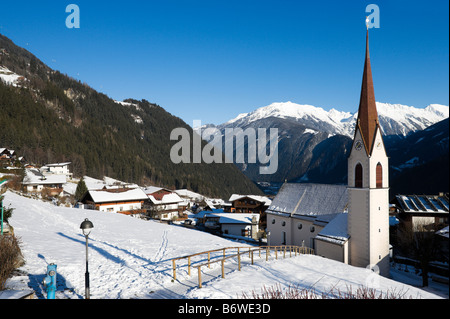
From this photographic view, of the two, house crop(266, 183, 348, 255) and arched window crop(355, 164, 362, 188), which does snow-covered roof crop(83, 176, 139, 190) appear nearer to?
house crop(266, 183, 348, 255)

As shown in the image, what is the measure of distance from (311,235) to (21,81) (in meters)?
170

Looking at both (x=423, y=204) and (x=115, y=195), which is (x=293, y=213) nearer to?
(x=423, y=204)

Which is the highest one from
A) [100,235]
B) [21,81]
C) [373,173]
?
[21,81]

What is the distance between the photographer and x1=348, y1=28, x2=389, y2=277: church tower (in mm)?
25734

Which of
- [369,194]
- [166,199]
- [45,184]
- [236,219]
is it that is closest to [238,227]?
[236,219]

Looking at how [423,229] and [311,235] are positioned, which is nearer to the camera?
[423,229]

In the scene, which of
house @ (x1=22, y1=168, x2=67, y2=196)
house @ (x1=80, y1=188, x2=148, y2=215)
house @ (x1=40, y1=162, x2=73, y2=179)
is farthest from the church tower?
house @ (x1=40, y1=162, x2=73, y2=179)

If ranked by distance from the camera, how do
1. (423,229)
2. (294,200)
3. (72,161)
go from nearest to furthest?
(423,229) < (294,200) < (72,161)

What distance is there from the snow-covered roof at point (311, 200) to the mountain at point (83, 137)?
306ft

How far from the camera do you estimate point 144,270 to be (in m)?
16.1
